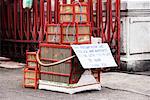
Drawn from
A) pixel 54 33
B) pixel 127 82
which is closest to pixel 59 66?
pixel 54 33

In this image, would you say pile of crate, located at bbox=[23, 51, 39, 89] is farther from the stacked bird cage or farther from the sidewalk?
the sidewalk

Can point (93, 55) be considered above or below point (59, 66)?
above

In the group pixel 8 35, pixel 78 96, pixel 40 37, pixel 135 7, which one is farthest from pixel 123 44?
pixel 8 35

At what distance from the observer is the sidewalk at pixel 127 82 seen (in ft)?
32.2

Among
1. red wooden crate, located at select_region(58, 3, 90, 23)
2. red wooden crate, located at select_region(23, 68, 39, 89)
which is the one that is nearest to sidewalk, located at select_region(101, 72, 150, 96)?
red wooden crate, located at select_region(23, 68, 39, 89)

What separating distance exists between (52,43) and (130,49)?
3.66 metres

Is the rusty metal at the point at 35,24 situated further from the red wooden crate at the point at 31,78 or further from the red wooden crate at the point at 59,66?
the red wooden crate at the point at 31,78

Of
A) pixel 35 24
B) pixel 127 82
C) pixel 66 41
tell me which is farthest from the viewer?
pixel 35 24

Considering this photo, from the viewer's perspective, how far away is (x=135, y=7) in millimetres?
12789

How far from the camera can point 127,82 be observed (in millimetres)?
10812

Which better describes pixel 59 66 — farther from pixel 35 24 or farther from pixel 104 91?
pixel 35 24

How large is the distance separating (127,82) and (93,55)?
182 cm

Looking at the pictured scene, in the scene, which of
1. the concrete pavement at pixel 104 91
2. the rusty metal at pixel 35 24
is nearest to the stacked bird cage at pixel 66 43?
the concrete pavement at pixel 104 91

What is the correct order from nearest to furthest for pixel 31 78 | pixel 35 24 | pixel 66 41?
pixel 66 41 → pixel 31 78 → pixel 35 24
